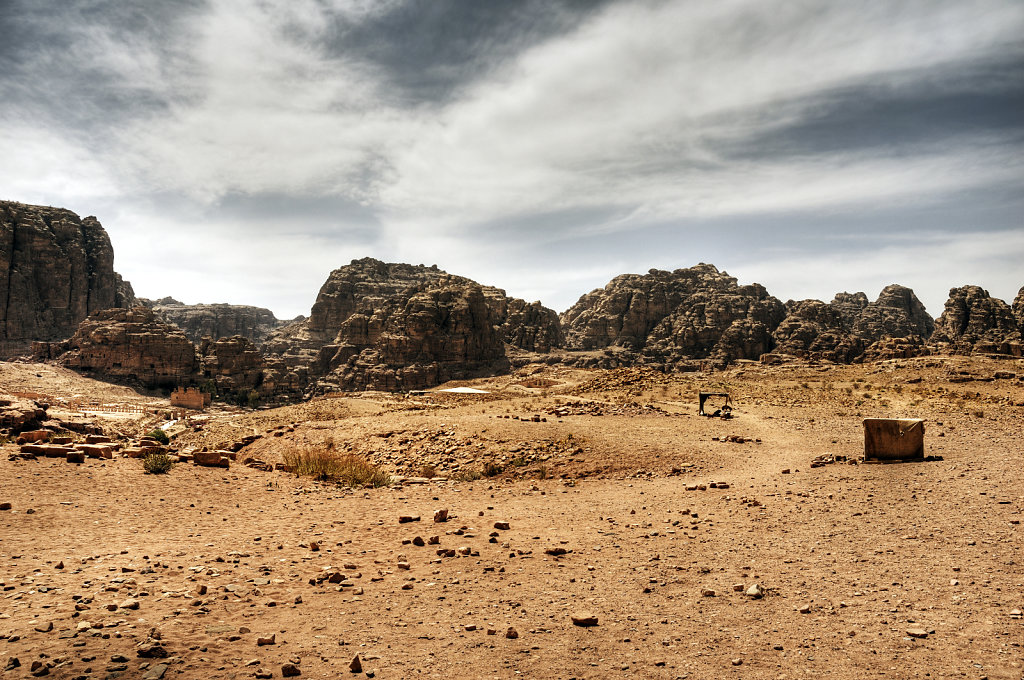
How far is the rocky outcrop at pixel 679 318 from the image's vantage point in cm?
9981

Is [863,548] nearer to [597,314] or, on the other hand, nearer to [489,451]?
[489,451]

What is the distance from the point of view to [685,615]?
6484 millimetres

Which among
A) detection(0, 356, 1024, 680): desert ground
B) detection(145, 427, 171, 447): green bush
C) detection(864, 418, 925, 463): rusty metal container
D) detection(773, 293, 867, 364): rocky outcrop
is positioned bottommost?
detection(145, 427, 171, 447): green bush

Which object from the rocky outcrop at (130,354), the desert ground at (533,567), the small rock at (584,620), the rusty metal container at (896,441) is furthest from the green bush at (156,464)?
the rocky outcrop at (130,354)

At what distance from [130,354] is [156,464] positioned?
7632cm

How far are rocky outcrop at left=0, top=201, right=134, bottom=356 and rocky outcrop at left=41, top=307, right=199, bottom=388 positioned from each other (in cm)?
3256

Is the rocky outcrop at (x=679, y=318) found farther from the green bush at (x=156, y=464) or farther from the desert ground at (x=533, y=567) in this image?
the green bush at (x=156, y=464)

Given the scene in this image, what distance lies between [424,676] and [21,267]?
140 m

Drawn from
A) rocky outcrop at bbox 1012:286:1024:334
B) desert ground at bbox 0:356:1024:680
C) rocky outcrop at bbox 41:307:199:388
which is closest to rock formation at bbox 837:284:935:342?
rocky outcrop at bbox 1012:286:1024:334

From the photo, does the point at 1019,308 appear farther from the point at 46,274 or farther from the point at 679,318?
the point at 46,274

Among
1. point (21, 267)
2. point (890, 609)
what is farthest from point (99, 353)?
point (890, 609)

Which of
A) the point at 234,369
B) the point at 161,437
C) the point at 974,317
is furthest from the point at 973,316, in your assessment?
the point at 234,369

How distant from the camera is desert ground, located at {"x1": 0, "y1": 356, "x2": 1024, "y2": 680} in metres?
5.56

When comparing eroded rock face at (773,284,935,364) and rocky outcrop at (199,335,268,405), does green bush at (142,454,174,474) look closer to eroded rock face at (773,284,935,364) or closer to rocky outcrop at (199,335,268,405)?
eroded rock face at (773,284,935,364)
